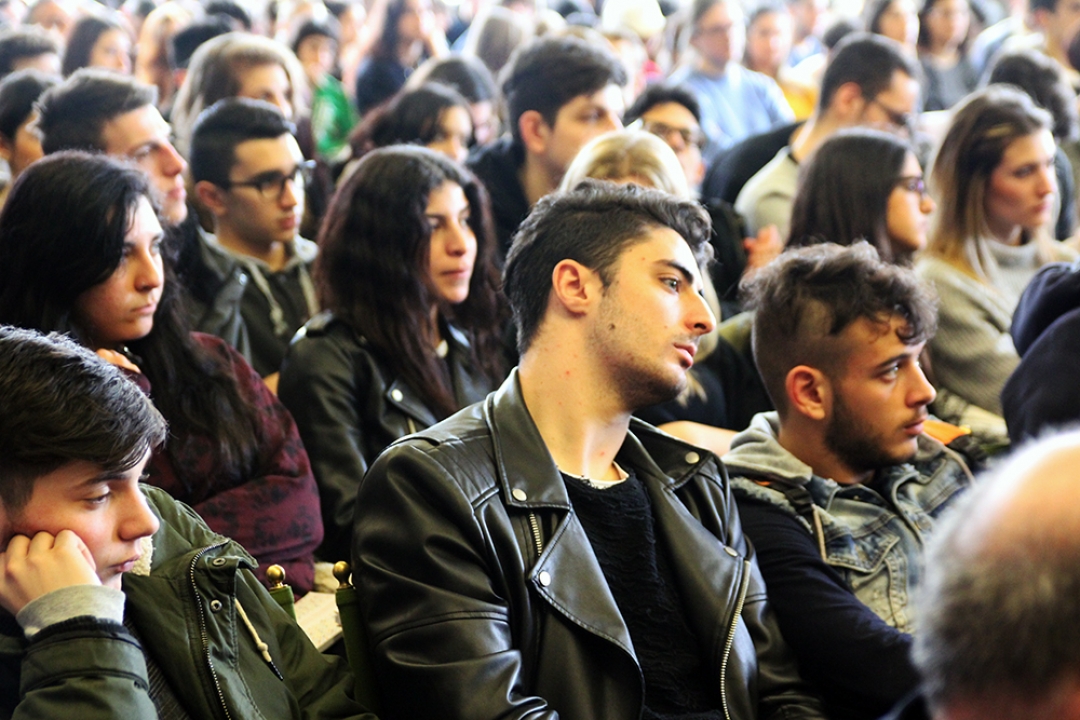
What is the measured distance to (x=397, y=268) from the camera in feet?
9.94

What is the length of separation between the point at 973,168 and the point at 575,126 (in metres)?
1.31

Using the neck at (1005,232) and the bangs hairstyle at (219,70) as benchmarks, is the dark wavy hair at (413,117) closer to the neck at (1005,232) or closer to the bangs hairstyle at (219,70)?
the bangs hairstyle at (219,70)

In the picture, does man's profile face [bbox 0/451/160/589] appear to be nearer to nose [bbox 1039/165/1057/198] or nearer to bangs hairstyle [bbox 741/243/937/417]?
bangs hairstyle [bbox 741/243/937/417]

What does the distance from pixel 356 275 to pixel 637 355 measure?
3.56 feet

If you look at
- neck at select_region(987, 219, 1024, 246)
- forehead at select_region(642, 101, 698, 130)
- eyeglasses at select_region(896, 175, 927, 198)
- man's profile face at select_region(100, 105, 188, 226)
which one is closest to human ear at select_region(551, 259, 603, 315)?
man's profile face at select_region(100, 105, 188, 226)

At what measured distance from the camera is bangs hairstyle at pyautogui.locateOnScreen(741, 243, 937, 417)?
2.52 meters

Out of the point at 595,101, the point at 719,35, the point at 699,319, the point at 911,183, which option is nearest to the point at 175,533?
the point at 699,319

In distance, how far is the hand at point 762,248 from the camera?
13.3 ft

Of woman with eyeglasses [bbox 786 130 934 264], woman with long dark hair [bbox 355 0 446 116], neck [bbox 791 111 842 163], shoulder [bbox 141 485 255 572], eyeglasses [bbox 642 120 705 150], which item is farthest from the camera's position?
woman with long dark hair [bbox 355 0 446 116]

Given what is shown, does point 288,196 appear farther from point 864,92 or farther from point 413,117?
point 864,92

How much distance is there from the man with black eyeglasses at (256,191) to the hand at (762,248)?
4.77ft

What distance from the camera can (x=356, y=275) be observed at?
10.0 ft

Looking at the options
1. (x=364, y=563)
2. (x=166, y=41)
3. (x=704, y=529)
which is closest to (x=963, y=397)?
(x=704, y=529)

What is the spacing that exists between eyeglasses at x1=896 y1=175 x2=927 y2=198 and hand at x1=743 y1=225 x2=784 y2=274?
0.44 metres
